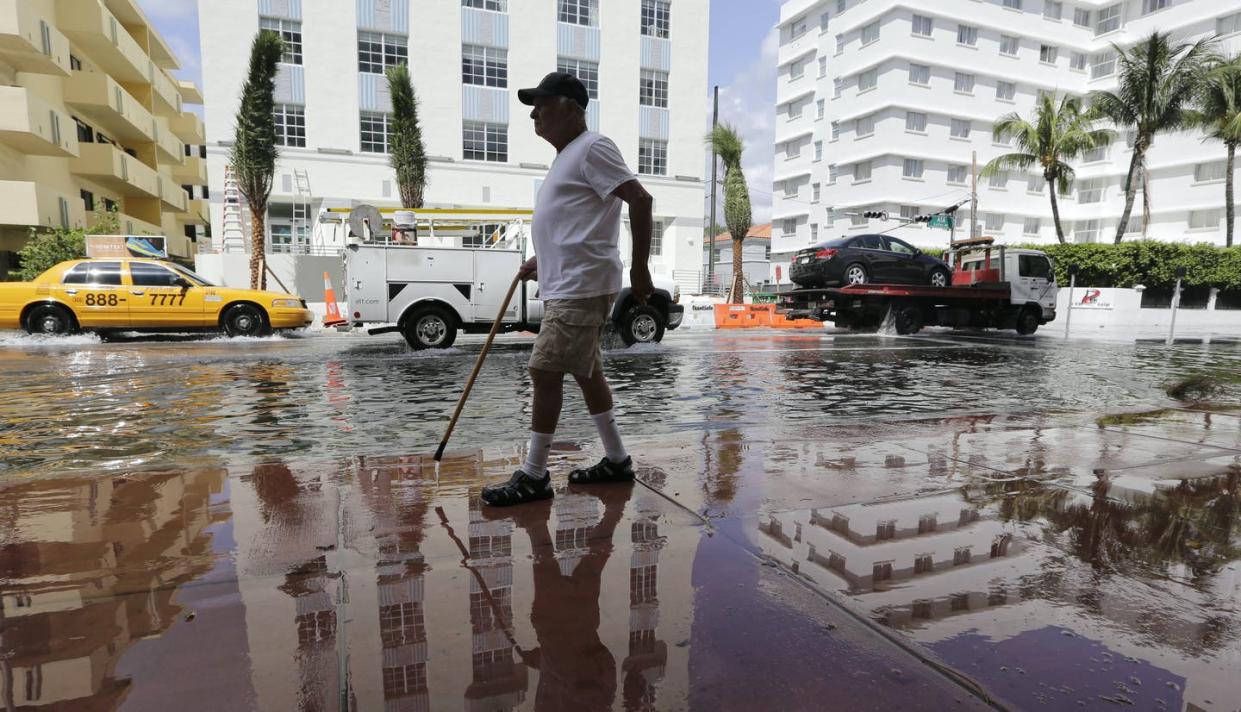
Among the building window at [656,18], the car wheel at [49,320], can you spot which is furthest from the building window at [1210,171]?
the car wheel at [49,320]

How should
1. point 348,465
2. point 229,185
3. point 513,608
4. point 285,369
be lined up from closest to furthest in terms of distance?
point 513,608 → point 348,465 → point 285,369 → point 229,185

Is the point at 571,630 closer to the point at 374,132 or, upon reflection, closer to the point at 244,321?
the point at 244,321

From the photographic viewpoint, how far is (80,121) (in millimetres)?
28891

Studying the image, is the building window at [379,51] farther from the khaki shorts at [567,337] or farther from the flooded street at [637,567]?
the khaki shorts at [567,337]

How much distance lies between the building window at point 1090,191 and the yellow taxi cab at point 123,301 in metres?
54.3

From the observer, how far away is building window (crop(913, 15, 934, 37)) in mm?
42719

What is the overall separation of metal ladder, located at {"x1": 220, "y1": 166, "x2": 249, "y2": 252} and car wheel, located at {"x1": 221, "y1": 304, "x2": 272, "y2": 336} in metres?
12.2

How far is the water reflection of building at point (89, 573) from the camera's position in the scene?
1.65 meters

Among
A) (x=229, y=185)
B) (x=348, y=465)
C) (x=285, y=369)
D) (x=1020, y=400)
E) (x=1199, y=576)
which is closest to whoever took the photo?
(x=1199, y=576)

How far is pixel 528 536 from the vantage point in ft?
8.43

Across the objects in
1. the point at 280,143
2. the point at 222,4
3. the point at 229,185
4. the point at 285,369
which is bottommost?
the point at 285,369

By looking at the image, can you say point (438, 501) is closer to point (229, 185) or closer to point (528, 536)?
point (528, 536)

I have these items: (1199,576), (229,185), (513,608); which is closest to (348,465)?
(513,608)

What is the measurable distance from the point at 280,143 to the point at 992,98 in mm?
43169
